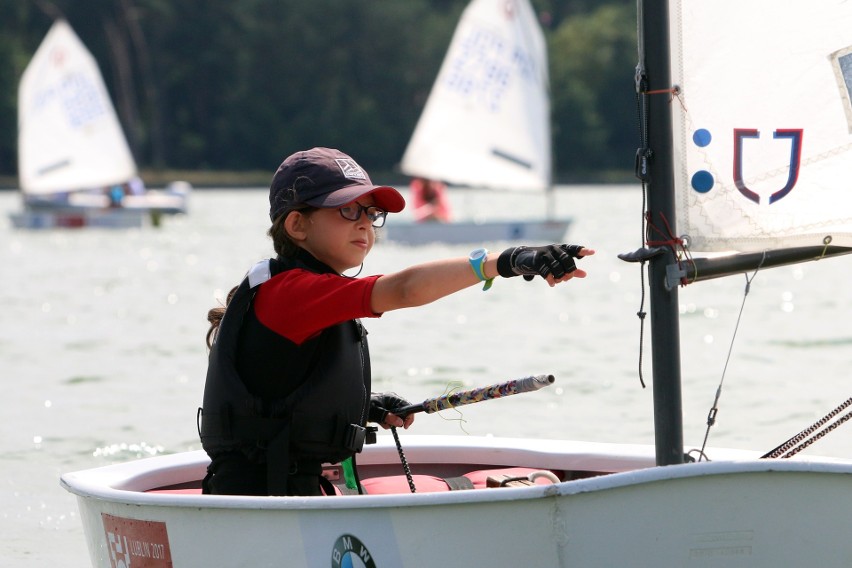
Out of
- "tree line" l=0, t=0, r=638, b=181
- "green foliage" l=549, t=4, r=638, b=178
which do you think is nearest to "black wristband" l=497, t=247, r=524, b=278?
"green foliage" l=549, t=4, r=638, b=178

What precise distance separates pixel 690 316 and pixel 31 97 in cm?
1247

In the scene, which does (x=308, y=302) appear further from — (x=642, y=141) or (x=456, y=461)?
(x=456, y=461)

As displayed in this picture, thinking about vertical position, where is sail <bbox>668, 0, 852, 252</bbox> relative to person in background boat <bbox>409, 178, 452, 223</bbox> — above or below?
below

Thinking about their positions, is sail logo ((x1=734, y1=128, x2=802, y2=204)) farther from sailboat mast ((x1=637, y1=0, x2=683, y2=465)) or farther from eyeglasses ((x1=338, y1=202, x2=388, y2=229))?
eyeglasses ((x1=338, y1=202, x2=388, y2=229))

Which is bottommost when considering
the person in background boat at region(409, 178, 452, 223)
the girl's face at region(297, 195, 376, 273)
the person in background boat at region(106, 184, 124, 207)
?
the girl's face at region(297, 195, 376, 273)

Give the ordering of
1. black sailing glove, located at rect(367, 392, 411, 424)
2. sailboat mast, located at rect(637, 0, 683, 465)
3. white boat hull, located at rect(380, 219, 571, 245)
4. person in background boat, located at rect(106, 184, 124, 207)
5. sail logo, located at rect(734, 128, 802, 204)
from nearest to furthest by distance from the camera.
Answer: sailboat mast, located at rect(637, 0, 683, 465) < sail logo, located at rect(734, 128, 802, 204) < black sailing glove, located at rect(367, 392, 411, 424) < white boat hull, located at rect(380, 219, 571, 245) < person in background boat, located at rect(106, 184, 124, 207)

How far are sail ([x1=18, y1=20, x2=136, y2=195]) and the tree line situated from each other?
89.0 ft

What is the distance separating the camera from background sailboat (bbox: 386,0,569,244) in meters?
17.0

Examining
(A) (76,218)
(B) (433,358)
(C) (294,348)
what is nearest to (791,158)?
(C) (294,348)

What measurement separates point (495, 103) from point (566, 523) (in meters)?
14.7

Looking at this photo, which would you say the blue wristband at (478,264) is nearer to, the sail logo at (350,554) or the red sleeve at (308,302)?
the red sleeve at (308,302)

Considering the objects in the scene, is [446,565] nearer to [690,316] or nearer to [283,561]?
[283,561]

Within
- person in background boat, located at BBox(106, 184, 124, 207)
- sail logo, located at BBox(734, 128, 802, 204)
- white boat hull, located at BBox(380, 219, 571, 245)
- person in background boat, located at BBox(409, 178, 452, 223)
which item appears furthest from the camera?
person in background boat, located at BBox(106, 184, 124, 207)

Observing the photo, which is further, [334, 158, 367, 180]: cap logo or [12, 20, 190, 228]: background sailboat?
[12, 20, 190, 228]: background sailboat
